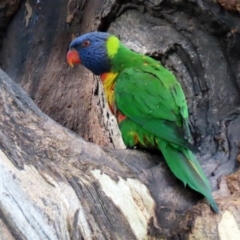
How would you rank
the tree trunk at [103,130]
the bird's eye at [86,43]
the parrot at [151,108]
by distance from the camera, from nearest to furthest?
1. the tree trunk at [103,130]
2. the parrot at [151,108]
3. the bird's eye at [86,43]

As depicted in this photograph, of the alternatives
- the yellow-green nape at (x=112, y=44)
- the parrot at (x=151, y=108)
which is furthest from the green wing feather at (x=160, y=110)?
the yellow-green nape at (x=112, y=44)

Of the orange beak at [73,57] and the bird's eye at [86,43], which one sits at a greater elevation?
the bird's eye at [86,43]

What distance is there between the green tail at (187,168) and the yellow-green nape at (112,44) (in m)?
0.65

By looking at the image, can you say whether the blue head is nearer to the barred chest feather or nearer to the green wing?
the barred chest feather

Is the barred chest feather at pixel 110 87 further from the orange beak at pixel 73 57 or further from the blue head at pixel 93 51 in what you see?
the orange beak at pixel 73 57

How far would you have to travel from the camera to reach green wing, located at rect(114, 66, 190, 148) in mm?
2164

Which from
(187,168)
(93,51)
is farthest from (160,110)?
(93,51)

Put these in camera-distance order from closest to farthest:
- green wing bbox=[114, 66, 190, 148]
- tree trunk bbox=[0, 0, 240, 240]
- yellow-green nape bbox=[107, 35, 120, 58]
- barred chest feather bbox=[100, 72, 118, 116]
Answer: tree trunk bbox=[0, 0, 240, 240]
green wing bbox=[114, 66, 190, 148]
barred chest feather bbox=[100, 72, 118, 116]
yellow-green nape bbox=[107, 35, 120, 58]

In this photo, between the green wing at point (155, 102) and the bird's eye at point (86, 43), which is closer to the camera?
the green wing at point (155, 102)

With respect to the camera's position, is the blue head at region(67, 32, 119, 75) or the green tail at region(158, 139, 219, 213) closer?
the green tail at region(158, 139, 219, 213)

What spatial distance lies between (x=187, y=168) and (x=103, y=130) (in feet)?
3.06

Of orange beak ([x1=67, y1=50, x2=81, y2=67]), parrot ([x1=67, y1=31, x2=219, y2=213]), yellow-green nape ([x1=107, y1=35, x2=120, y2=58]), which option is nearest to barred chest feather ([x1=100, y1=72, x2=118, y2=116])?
parrot ([x1=67, y1=31, x2=219, y2=213])

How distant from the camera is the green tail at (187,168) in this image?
183cm

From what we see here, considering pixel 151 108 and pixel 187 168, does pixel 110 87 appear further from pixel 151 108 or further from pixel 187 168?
pixel 187 168
